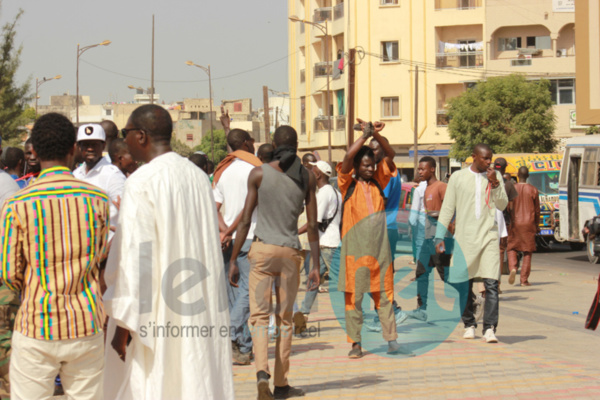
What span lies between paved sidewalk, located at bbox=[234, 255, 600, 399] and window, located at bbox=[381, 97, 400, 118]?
1545 inches

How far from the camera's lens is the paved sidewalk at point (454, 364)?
22.5ft

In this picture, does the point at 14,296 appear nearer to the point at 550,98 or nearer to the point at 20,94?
the point at 20,94

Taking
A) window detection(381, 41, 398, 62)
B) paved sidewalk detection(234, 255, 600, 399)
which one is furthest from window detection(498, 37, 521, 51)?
paved sidewalk detection(234, 255, 600, 399)

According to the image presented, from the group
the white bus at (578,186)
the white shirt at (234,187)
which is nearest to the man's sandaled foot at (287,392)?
the white shirt at (234,187)

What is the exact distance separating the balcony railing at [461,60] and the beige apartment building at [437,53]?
55 mm

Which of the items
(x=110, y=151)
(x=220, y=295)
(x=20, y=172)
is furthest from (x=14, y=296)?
(x=20, y=172)

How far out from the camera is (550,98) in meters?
43.2

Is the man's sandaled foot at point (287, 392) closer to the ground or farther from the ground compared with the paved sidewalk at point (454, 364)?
farther from the ground

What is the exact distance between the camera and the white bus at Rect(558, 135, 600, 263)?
2097 cm

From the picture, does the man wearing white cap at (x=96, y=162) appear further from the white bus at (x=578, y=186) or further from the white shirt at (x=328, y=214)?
the white bus at (x=578, y=186)

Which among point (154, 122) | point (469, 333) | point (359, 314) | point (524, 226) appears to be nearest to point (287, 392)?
point (359, 314)

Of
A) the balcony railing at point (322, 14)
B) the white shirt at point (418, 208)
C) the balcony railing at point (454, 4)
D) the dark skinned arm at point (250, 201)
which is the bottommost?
the white shirt at point (418, 208)

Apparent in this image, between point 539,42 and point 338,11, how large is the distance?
1189 centimetres

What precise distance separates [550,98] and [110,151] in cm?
3872
